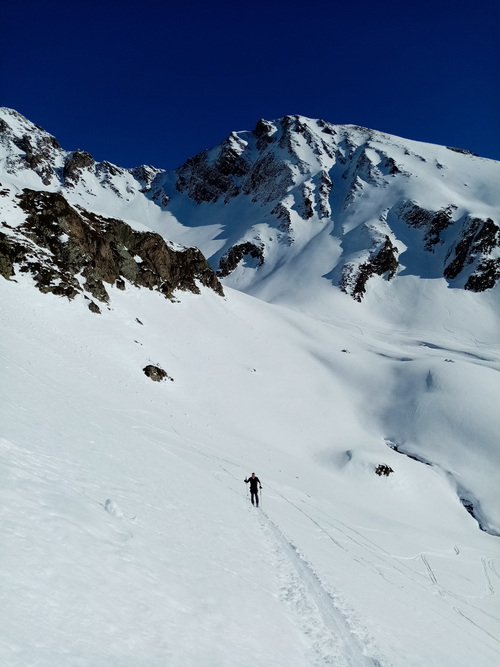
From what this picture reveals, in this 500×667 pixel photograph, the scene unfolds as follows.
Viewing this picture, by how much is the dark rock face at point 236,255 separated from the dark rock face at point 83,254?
65662 millimetres

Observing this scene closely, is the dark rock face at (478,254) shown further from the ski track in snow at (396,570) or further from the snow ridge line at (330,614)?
the snow ridge line at (330,614)

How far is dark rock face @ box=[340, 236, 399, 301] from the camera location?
346 feet

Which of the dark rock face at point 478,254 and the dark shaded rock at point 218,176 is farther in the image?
the dark shaded rock at point 218,176

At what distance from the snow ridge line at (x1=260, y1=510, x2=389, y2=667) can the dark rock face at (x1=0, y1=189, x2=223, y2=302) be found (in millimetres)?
35133

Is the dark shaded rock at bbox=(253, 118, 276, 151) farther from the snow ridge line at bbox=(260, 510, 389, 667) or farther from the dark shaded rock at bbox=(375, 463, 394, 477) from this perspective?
the snow ridge line at bbox=(260, 510, 389, 667)

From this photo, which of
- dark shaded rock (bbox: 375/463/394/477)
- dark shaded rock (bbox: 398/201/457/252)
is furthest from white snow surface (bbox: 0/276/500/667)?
dark shaded rock (bbox: 398/201/457/252)

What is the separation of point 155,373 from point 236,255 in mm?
101219

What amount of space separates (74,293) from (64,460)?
3269cm

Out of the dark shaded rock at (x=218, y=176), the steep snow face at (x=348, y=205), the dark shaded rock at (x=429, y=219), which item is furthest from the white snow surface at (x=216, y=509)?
the dark shaded rock at (x=218, y=176)

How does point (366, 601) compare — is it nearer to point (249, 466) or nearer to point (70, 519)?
point (70, 519)

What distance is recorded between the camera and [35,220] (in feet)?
140

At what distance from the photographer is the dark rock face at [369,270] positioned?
10556 centimetres

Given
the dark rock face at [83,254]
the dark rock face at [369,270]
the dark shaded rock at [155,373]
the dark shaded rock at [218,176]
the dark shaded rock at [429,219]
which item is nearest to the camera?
the dark shaded rock at [155,373]

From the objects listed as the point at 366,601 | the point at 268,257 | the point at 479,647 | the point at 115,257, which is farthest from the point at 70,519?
the point at 268,257
